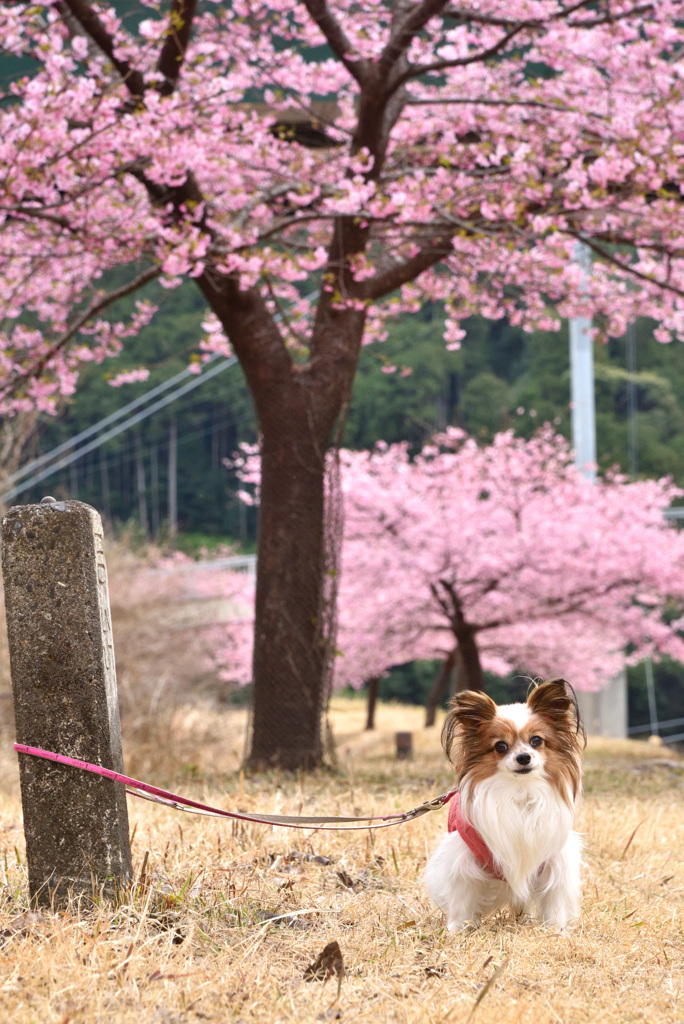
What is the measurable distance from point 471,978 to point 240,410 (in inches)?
1370

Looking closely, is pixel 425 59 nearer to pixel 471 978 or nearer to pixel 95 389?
pixel 471 978

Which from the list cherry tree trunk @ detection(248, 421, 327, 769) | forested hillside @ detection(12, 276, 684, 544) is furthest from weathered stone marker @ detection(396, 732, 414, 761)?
forested hillside @ detection(12, 276, 684, 544)

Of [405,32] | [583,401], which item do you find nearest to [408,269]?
[405,32]

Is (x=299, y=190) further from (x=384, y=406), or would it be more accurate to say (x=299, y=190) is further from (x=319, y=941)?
(x=384, y=406)

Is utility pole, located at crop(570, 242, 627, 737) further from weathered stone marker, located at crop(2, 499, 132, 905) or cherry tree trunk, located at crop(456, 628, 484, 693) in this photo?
weathered stone marker, located at crop(2, 499, 132, 905)

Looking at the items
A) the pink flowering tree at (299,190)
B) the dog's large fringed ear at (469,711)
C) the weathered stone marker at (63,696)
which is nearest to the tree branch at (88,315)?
the pink flowering tree at (299,190)

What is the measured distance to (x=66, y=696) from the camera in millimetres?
2607

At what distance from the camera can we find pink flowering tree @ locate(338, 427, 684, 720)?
13.2 m

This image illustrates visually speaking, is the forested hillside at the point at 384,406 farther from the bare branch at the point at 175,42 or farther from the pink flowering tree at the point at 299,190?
the bare branch at the point at 175,42

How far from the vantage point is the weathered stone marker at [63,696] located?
2607 millimetres

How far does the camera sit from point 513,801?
8.89 feet

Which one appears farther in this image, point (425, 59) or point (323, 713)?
point (425, 59)

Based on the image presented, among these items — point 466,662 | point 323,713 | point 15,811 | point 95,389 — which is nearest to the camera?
point 15,811

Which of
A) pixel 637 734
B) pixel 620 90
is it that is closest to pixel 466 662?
pixel 620 90
